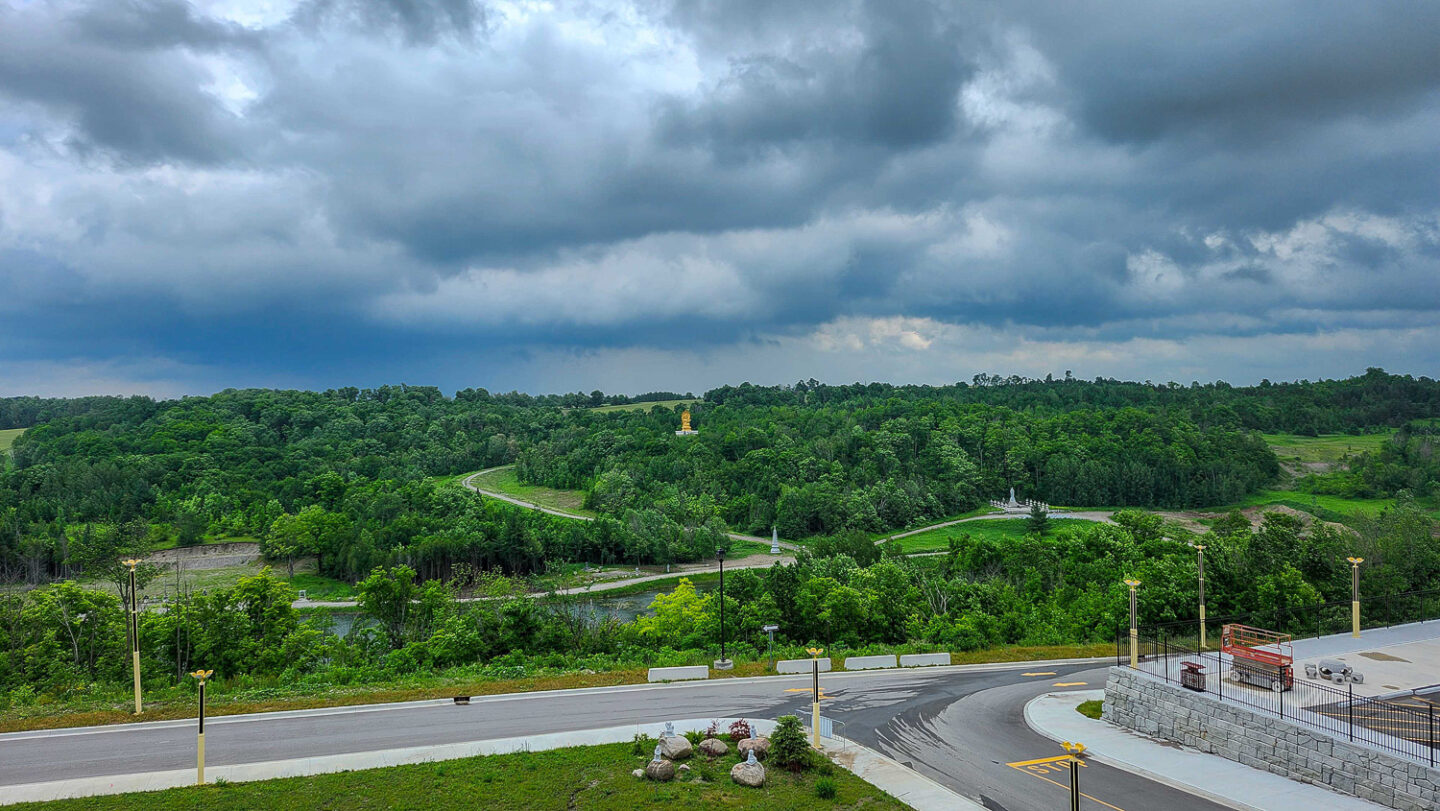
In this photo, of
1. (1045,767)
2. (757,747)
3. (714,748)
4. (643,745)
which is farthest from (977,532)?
(643,745)

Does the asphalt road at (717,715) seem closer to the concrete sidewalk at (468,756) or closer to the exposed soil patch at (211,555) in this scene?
the concrete sidewalk at (468,756)

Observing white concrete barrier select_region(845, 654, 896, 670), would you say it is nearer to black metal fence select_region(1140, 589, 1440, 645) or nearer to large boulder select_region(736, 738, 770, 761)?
black metal fence select_region(1140, 589, 1440, 645)

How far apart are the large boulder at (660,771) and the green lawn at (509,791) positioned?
0.60 feet

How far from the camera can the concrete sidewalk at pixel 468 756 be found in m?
17.4

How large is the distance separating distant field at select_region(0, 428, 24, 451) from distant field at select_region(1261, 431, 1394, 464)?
728ft

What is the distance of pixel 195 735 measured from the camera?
22.0 meters

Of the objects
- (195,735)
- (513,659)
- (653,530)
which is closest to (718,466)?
(653,530)

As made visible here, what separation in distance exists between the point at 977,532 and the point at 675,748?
83437 mm

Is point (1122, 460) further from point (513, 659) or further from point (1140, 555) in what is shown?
point (513, 659)

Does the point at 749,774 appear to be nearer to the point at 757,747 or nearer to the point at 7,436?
the point at 757,747

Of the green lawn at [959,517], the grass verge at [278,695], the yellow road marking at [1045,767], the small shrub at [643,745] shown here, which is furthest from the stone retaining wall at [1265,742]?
the green lawn at [959,517]

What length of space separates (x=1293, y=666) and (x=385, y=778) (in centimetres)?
2544

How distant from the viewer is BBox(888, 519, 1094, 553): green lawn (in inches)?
3504

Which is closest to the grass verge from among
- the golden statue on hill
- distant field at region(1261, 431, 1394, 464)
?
the golden statue on hill
